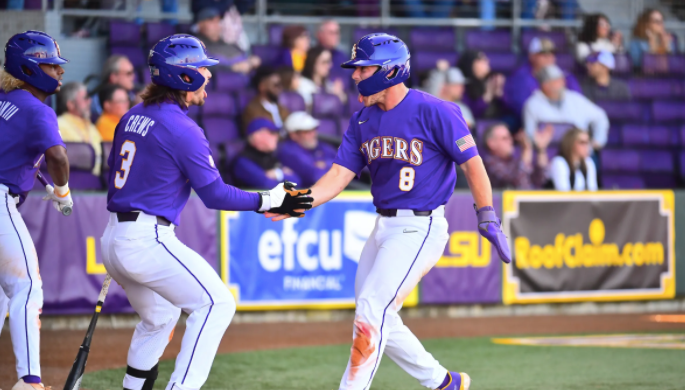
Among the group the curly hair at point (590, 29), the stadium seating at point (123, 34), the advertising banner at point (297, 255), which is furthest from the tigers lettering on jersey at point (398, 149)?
the curly hair at point (590, 29)

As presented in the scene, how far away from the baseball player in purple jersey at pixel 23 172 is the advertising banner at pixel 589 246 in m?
5.67

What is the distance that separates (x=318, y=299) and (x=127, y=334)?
1961 millimetres

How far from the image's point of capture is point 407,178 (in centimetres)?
499

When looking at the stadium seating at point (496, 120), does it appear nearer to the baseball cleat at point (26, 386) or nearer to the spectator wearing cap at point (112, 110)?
the spectator wearing cap at point (112, 110)

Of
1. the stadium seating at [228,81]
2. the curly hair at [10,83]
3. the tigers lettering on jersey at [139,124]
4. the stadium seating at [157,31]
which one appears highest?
the curly hair at [10,83]

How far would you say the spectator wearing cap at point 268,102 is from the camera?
10.5 m

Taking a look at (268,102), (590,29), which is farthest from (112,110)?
(590,29)

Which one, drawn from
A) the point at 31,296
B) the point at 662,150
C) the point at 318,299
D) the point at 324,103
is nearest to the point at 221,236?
the point at 318,299

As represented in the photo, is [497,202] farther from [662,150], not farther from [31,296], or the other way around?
[31,296]

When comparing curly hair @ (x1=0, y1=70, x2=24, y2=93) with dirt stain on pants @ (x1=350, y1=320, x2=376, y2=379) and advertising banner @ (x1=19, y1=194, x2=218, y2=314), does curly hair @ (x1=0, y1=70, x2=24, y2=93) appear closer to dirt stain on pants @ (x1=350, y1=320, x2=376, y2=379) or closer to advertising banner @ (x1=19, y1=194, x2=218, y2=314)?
dirt stain on pants @ (x1=350, y1=320, x2=376, y2=379)

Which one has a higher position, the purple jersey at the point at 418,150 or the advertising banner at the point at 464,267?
the purple jersey at the point at 418,150

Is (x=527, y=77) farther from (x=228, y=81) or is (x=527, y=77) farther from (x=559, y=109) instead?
(x=228, y=81)

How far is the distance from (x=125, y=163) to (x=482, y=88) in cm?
811

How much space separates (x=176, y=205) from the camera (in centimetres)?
466
